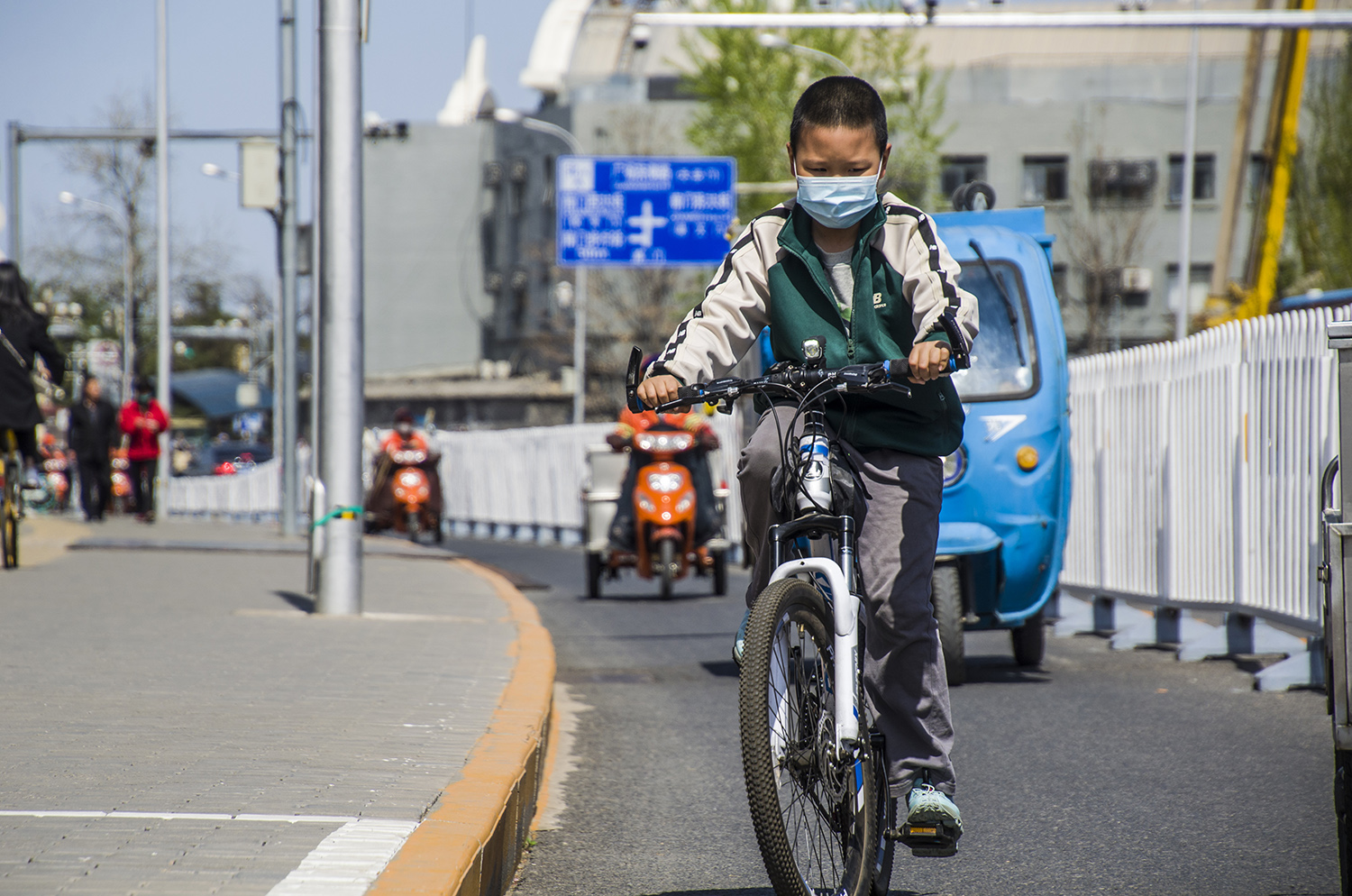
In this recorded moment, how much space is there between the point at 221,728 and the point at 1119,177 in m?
54.5

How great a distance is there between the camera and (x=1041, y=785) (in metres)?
5.69

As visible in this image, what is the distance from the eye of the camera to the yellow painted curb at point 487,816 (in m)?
3.48

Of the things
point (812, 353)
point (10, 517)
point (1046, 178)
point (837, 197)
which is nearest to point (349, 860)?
point (812, 353)

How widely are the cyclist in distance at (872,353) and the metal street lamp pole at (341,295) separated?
5.83 m

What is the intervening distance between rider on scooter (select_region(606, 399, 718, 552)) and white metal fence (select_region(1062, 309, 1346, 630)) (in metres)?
2.91

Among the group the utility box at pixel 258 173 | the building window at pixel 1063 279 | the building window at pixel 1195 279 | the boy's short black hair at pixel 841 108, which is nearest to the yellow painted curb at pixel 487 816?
the boy's short black hair at pixel 841 108

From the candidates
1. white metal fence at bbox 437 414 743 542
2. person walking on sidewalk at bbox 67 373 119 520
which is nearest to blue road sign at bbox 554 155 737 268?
white metal fence at bbox 437 414 743 542

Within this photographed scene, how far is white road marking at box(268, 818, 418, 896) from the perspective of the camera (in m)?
3.32

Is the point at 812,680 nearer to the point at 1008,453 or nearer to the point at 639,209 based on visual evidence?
the point at 1008,453

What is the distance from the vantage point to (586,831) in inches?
202

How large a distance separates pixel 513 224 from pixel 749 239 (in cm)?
6333

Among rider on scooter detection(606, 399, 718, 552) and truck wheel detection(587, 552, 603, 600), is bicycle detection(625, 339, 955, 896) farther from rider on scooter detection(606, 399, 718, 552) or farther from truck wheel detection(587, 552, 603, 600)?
truck wheel detection(587, 552, 603, 600)

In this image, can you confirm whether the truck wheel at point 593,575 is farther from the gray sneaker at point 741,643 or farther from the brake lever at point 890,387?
the gray sneaker at point 741,643

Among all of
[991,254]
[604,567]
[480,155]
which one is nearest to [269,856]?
[991,254]
